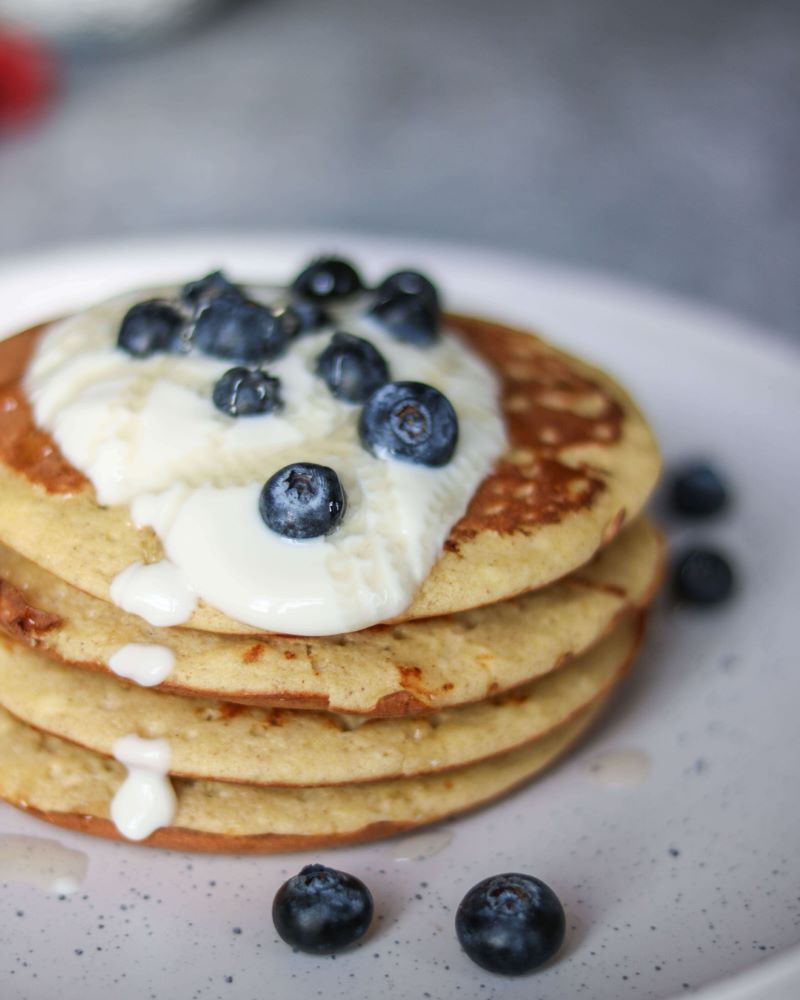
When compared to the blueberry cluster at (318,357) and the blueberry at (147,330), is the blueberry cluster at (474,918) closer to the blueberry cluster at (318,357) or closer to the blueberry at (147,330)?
the blueberry cluster at (318,357)

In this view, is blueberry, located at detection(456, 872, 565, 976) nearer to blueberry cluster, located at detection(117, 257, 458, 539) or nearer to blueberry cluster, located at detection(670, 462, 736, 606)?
blueberry cluster, located at detection(117, 257, 458, 539)

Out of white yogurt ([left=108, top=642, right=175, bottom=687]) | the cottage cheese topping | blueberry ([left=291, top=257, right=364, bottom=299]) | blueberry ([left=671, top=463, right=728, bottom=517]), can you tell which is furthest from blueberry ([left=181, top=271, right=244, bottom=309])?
blueberry ([left=671, top=463, right=728, bottom=517])

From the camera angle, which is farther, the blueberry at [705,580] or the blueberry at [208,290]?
the blueberry at [705,580]

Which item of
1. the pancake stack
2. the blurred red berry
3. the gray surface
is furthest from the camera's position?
the blurred red berry

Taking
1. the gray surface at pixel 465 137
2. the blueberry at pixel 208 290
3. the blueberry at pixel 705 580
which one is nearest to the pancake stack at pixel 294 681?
the blueberry at pixel 208 290

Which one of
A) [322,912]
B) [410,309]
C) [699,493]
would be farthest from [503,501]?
[699,493]

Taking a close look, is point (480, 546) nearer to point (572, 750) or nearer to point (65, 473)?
point (572, 750)
